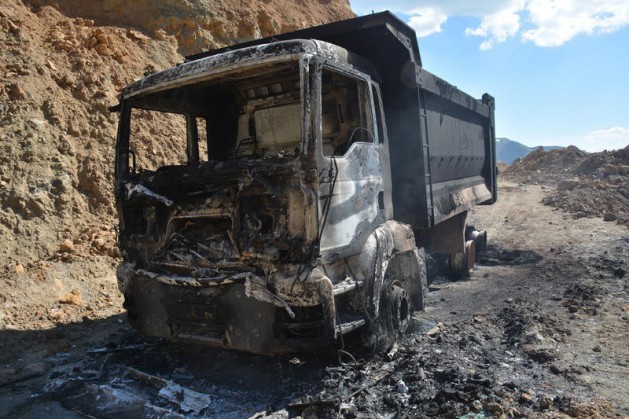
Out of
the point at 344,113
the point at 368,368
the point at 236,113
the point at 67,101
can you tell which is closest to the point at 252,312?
the point at 368,368

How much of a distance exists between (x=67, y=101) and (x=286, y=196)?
753 cm

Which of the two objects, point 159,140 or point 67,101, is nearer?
point 67,101

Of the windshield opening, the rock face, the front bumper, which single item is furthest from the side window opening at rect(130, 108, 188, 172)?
the front bumper

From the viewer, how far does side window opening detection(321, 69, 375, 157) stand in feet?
14.9

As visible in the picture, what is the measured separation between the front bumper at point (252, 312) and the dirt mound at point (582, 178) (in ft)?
36.5

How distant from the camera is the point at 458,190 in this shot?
23.7 ft

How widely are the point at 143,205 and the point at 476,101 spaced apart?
604cm

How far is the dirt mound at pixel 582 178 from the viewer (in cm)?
1417

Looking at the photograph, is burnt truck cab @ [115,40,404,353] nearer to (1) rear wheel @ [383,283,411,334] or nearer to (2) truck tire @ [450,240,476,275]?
(1) rear wheel @ [383,283,411,334]

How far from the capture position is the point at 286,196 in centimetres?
358

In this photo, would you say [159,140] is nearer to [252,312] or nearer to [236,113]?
[236,113]

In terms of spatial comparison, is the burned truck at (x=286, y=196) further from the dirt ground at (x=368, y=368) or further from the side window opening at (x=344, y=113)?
the dirt ground at (x=368, y=368)

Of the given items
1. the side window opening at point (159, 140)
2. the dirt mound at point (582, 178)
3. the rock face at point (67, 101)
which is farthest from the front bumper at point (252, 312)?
the dirt mound at point (582, 178)

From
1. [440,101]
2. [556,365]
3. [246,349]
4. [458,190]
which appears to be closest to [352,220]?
[246,349]
